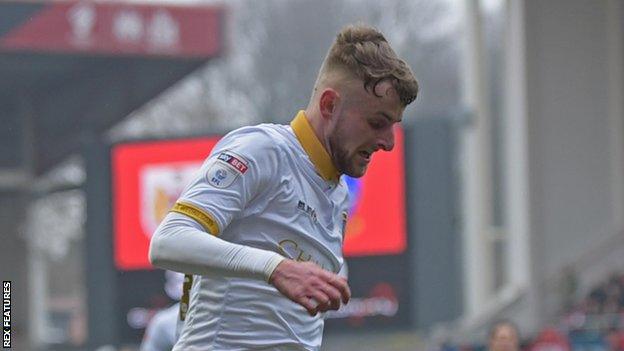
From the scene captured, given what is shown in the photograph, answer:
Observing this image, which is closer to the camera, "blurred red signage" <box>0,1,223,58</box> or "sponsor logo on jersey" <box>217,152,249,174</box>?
"sponsor logo on jersey" <box>217,152,249,174</box>

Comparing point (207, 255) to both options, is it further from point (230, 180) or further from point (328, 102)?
point (328, 102)

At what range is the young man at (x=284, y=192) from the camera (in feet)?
15.2

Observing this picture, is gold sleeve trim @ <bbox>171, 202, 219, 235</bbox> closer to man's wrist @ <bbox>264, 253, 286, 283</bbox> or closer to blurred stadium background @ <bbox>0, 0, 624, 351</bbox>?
man's wrist @ <bbox>264, 253, 286, 283</bbox>

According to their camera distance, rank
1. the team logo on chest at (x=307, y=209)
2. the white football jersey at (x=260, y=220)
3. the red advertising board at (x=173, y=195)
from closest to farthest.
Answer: the white football jersey at (x=260, y=220) < the team logo on chest at (x=307, y=209) < the red advertising board at (x=173, y=195)

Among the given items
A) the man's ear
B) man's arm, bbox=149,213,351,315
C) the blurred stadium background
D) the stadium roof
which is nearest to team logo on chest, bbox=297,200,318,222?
the man's ear

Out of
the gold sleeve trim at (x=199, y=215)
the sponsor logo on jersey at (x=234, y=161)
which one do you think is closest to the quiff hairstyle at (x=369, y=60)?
the sponsor logo on jersey at (x=234, y=161)

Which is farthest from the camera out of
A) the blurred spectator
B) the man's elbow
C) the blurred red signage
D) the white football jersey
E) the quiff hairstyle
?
the blurred red signage

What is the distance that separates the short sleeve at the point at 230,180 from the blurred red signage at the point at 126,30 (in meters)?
28.3

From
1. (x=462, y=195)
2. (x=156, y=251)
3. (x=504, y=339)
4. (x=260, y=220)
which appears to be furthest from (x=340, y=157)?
(x=462, y=195)

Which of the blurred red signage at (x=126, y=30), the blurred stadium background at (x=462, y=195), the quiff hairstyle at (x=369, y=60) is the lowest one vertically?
the blurred stadium background at (x=462, y=195)

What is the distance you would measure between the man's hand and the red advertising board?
60.1 feet

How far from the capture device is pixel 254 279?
452cm

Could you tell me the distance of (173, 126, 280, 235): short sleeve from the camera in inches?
181

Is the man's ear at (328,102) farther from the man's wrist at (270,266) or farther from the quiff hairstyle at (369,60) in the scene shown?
the man's wrist at (270,266)
